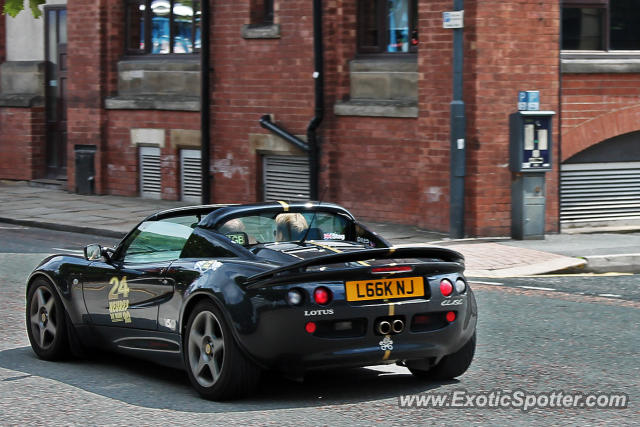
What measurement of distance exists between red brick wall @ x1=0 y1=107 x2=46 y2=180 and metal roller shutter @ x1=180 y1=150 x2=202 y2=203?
4.88 m

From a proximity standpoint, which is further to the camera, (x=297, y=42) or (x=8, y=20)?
(x=8, y=20)

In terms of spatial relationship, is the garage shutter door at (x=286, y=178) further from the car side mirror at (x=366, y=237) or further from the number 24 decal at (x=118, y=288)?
the number 24 decal at (x=118, y=288)

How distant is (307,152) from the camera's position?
19609 millimetres

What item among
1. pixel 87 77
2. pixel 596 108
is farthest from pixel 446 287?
pixel 87 77

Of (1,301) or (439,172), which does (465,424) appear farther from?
(439,172)

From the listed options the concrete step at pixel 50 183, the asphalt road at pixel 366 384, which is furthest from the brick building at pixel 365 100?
the asphalt road at pixel 366 384

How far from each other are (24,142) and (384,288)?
67.1 ft

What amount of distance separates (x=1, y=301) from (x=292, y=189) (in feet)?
31.0

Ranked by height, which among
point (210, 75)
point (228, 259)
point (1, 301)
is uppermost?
point (210, 75)

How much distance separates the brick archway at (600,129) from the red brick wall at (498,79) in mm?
791

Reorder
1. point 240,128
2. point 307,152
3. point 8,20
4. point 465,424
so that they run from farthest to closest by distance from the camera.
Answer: point 8,20 < point 240,128 < point 307,152 < point 465,424

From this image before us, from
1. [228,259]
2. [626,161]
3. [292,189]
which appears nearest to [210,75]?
[292,189]

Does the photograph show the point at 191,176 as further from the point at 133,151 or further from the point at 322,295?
the point at 322,295

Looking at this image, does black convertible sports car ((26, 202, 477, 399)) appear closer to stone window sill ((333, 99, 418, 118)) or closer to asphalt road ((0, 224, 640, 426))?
asphalt road ((0, 224, 640, 426))
